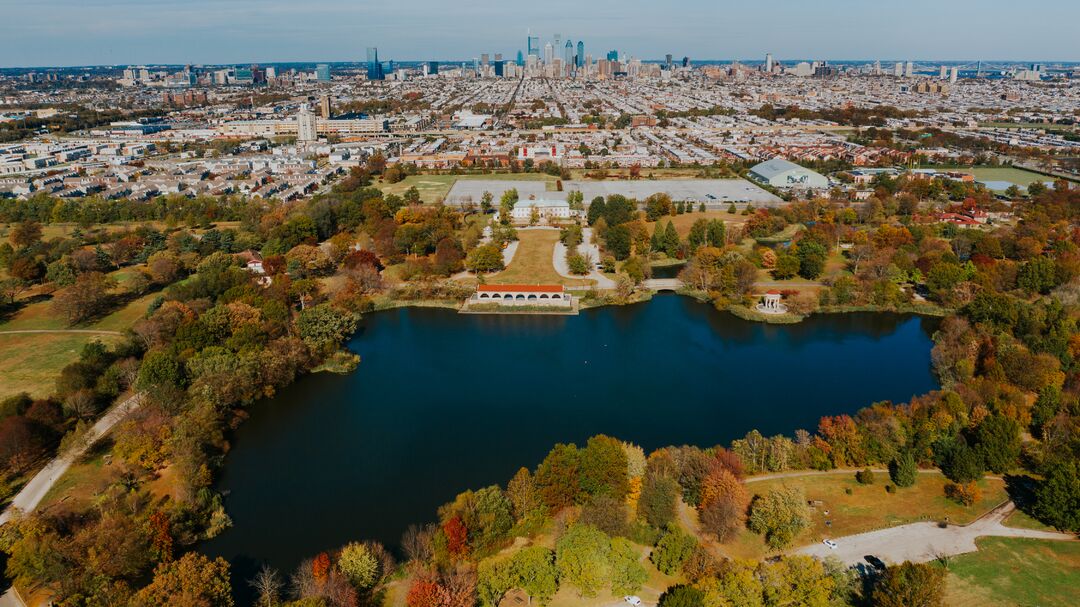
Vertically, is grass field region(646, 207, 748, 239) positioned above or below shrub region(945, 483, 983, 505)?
above

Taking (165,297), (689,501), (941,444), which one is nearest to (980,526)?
(941,444)

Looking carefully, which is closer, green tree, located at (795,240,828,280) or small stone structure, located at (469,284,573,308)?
small stone structure, located at (469,284,573,308)

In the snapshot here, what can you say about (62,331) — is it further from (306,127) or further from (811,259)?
(306,127)

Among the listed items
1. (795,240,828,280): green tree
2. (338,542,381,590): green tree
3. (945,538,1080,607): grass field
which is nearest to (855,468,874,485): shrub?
(945,538,1080,607): grass field

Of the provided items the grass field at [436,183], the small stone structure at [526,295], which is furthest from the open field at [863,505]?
the grass field at [436,183]

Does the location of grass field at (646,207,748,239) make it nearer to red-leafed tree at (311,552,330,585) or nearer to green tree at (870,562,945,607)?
green tree at (870,562,945,607)

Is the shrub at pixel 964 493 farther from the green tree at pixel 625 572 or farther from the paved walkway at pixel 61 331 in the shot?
the paved walkway at pixel 61 331
